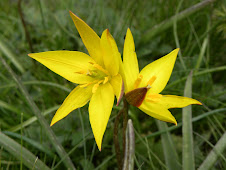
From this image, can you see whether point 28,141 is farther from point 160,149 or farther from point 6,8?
point 6,8

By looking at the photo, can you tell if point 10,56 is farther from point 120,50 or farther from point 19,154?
point 19,154

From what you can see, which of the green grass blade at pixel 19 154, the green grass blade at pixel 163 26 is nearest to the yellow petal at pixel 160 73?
the green grass blade at pixel 19 154

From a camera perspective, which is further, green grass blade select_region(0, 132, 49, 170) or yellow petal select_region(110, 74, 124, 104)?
green grass blade select_region(0, 132, 49, 170)

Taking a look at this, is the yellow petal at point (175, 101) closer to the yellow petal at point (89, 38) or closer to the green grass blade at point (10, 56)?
the yellow petal at point (89, 38)

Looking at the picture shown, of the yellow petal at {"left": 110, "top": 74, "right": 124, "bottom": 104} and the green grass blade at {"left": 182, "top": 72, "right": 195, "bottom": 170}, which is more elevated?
the yellow petal at {"left": 110, "top": 74, "right": 124, "bottom": 104}

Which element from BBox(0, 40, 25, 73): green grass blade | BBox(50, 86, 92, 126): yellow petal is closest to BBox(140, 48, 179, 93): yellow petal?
BBox(50, 86, 92, 126): yellow petal

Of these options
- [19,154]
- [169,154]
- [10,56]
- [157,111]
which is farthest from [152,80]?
[10,56]

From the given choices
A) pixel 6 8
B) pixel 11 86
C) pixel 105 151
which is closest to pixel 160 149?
pixel 105 151

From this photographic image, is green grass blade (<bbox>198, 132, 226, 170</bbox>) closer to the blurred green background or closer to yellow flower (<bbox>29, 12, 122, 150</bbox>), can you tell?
the blurred green background
